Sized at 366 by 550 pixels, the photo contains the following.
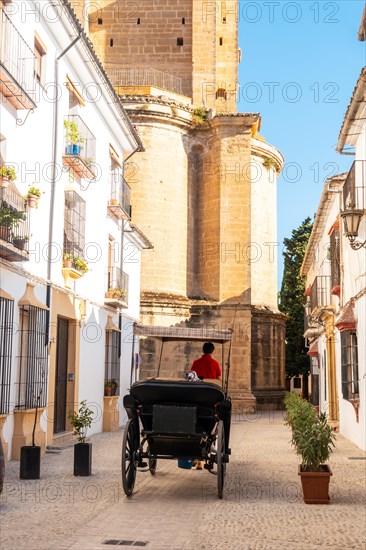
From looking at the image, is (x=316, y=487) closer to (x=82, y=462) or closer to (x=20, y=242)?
(x=82, y=462)

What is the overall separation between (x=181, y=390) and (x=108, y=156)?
12.0 m

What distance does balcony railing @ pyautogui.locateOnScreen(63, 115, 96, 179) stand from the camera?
14.3 metres

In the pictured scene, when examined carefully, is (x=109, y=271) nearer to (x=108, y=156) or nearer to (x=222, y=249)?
(x=108, y=156)

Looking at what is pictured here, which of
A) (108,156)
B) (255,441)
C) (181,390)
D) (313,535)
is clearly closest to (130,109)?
(108,156)

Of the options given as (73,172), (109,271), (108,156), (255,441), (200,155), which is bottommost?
(255,441)

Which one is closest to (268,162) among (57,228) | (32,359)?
(57,228)

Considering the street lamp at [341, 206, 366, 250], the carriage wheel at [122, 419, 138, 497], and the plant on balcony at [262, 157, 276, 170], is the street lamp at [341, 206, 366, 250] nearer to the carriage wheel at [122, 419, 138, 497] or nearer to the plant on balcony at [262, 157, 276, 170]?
the carriage wheel at [122, 419, 138, 497]

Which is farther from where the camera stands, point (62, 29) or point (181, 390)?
point (62, 29)

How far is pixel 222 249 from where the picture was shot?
28125 mm

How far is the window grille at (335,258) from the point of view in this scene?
57.4 ft

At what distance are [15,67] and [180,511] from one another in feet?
24.9

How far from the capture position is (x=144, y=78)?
3055 cm

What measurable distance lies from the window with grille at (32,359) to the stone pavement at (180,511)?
1.13m

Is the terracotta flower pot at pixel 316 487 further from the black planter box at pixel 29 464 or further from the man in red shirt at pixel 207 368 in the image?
the black planter box at pixel 29 464
